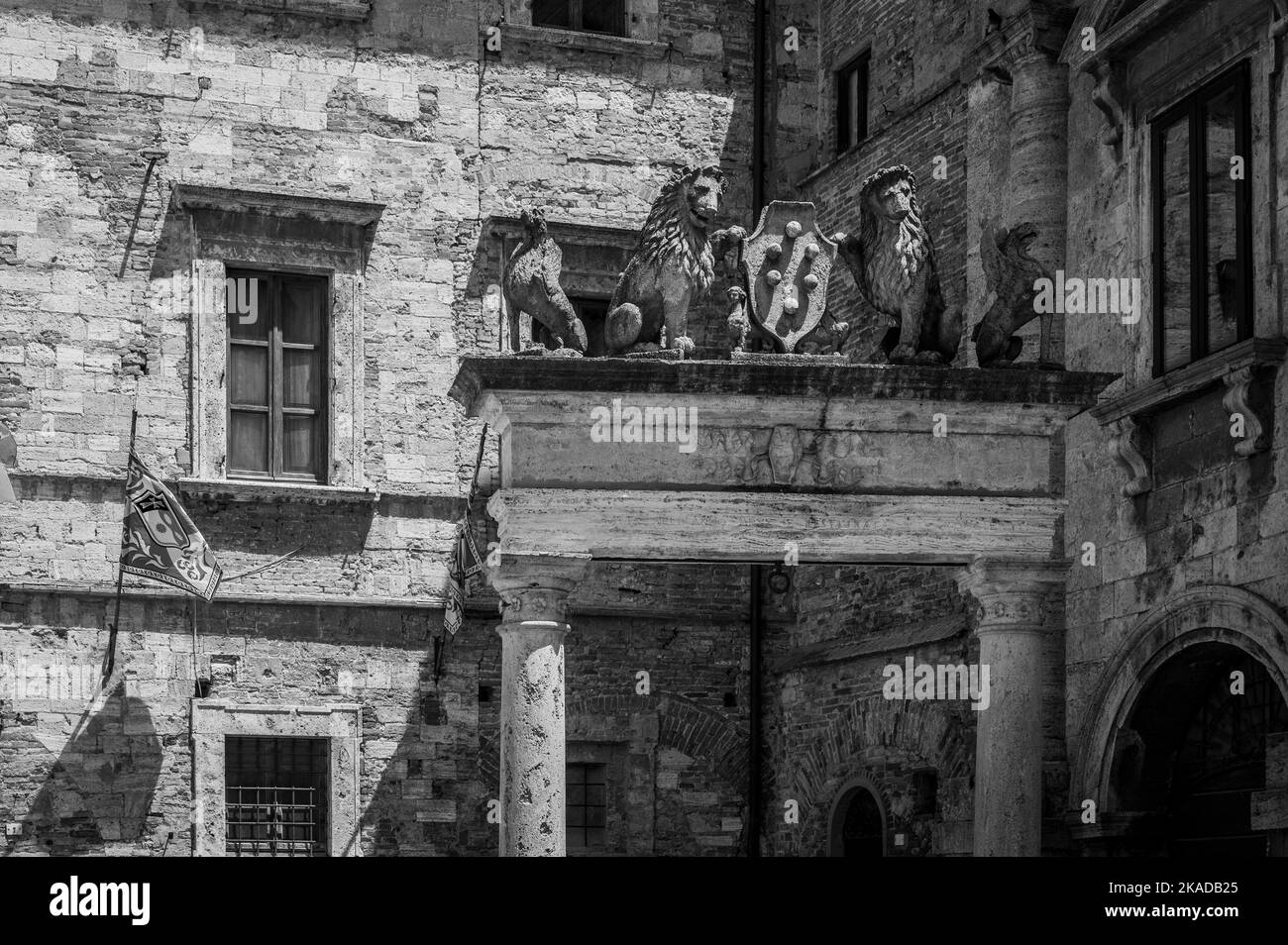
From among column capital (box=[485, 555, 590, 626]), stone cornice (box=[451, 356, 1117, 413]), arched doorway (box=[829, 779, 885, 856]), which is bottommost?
arched doorway (box=[829, 779, 885, 856])

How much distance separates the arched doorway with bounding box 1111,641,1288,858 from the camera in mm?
15328

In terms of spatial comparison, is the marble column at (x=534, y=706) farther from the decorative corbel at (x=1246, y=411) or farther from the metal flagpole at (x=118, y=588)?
the metal flagpole at (x=118, y=588)

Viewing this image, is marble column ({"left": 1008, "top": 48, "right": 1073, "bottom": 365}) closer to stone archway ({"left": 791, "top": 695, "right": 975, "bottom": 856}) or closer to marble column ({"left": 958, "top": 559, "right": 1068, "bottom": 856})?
marble column ({"left": 958, "top": 559, "right": 1068, "bottom": 856})

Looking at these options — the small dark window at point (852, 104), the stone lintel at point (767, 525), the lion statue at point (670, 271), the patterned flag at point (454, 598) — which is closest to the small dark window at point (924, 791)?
the stone lintel at point (767, 525)

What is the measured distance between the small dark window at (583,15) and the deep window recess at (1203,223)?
20.6 ft

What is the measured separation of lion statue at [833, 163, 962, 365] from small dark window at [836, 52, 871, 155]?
5.17 metres

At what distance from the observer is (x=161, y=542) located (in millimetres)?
18219

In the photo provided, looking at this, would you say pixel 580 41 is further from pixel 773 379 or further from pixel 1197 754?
pixel 1197 754

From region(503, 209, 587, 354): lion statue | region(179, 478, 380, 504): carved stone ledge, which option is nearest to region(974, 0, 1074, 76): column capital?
region(503, 209, 587, 354): lion statue

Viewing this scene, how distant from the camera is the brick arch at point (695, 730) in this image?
20.3 meters

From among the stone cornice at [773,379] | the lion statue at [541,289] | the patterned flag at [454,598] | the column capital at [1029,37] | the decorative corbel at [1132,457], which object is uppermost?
the column capital at [1029,37]

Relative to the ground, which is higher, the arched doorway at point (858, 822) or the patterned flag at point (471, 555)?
the patterned flag at point (471, 555)

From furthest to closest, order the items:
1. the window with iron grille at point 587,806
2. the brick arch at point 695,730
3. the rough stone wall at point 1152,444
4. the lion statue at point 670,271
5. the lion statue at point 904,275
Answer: the brick arch at point 695,730 < the window with iron grille at point 587,806 < the lion statue at point 904,275 < the lion statue at point 670,271 < the rough stone wall at point 1152,444
